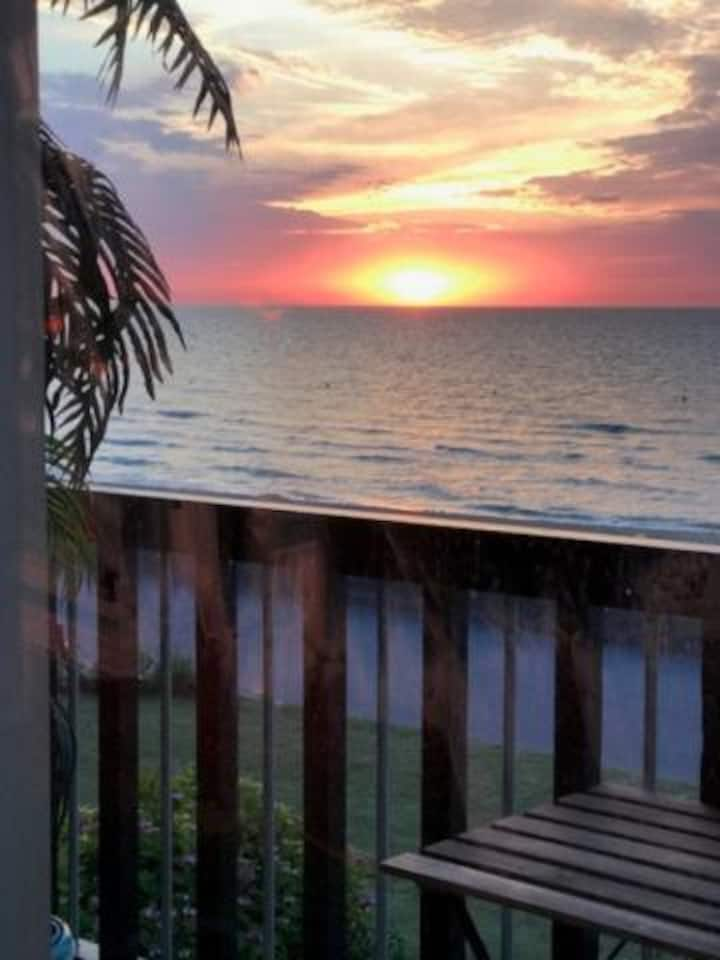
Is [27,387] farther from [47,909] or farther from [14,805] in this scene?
[47,909]

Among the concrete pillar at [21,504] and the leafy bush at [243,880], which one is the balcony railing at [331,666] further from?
the concrete pillar at [21,504]

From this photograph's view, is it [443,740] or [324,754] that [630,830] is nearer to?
[443,740]

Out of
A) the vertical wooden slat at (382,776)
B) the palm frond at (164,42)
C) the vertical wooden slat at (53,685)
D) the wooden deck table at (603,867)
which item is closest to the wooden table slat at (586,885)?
the wooden deck table at (603,867)

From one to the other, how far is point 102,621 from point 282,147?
2.14 ft

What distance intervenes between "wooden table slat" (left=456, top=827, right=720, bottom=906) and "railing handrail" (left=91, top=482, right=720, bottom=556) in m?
0.37

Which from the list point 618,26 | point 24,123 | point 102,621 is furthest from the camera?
point 102,621

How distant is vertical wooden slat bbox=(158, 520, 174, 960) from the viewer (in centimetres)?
182

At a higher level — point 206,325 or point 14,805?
point 206,325

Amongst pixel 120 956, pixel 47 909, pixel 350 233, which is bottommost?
pixel 120 956

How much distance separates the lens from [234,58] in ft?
4.66

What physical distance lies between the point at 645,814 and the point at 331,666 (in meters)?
0.47

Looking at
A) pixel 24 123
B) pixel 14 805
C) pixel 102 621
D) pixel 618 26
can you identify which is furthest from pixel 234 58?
pixel 14 805

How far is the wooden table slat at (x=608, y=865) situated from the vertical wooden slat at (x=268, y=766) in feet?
1.20

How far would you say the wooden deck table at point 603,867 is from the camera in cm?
142
